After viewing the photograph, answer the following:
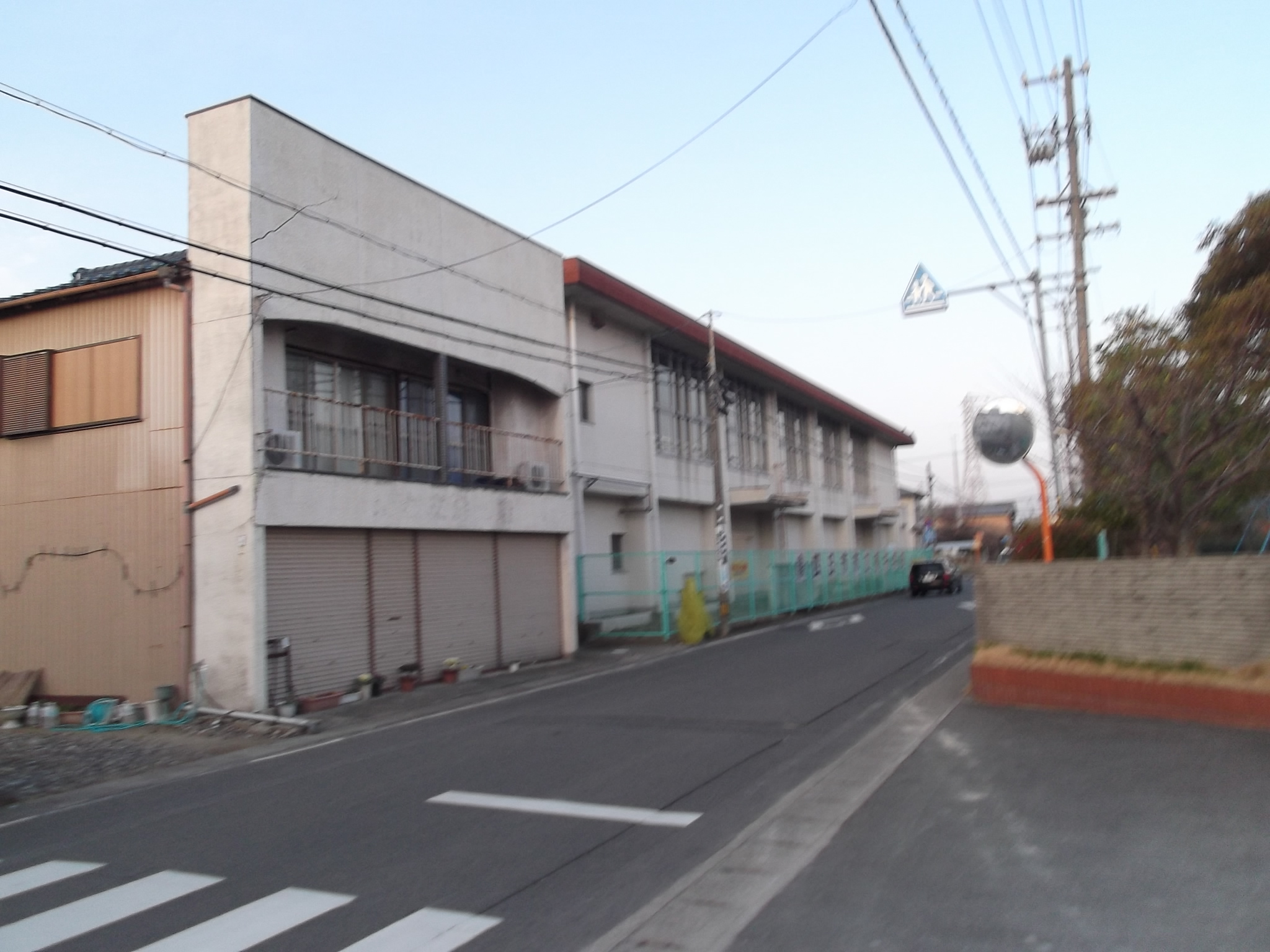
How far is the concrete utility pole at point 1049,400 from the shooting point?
60.1 ft

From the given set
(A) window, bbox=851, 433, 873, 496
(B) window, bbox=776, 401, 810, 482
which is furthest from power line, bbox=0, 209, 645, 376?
(A) window, bbox=851, 433, 873, 496

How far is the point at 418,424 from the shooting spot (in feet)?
63.9

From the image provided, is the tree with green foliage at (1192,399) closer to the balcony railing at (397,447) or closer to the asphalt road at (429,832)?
the asphalt road at (429,832)

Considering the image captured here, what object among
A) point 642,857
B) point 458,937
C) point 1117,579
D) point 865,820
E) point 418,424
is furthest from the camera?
point 418,424

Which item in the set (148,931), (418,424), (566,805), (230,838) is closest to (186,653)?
(418,424)

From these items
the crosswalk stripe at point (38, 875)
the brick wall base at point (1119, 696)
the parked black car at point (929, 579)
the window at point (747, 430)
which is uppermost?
the window at point (747, 430)

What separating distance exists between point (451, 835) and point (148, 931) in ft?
7.09

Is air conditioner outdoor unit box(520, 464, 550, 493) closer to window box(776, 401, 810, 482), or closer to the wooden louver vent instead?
the wooden louver vent

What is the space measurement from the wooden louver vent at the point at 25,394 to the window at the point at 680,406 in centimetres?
1667

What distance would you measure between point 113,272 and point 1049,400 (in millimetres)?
17001

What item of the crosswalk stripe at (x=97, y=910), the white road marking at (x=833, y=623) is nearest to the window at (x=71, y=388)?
the crosswalk stripe at (x=97, y=910)

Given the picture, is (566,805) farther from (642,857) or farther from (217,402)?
(217,402)

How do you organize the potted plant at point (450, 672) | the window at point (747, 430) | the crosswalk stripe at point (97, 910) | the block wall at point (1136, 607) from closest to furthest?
the crosswalk stripe at point (97, 910), the block wall at point (1136, 607), the potted plant at point (450, 672), the window at point (747, 430)

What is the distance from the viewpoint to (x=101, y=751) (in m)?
12.2
